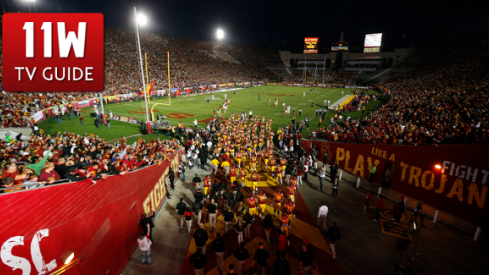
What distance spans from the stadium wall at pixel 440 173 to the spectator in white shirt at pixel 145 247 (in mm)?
11931

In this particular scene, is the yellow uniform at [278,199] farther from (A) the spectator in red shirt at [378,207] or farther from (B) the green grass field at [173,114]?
(B) the green grass field at [173,114]

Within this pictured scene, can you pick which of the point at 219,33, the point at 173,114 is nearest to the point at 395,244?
the point at 173,114

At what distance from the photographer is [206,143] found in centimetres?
1802

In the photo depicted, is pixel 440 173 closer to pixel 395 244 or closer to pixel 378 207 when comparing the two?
pixel 378 207

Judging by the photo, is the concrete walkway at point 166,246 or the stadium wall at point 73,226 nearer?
the stadium wall at point 73,226

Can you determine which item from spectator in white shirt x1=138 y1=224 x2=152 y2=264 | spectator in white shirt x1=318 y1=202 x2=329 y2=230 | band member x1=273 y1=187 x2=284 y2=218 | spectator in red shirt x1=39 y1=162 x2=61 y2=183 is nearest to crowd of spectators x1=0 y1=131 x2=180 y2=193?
spectator in red shirt x1=39 y1=162 x2=61 y2=183

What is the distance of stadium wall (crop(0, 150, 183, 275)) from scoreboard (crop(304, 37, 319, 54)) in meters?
96.8

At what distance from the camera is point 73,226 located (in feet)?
17.0

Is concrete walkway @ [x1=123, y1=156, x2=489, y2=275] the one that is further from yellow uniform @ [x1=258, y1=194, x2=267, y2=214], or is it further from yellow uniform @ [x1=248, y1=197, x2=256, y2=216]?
yellow uniform @ [x1=248, y1=197, x2=256, y2=216]

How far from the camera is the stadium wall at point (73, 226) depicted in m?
4.14

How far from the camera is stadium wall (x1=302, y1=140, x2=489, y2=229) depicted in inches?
360

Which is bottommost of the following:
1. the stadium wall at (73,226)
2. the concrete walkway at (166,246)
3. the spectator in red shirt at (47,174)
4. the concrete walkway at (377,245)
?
the concrete walkway at (166,246)

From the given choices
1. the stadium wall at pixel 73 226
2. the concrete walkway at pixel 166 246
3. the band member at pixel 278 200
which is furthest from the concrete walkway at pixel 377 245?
the band member at pixel 278 200

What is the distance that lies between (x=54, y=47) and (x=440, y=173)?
15726 mm
